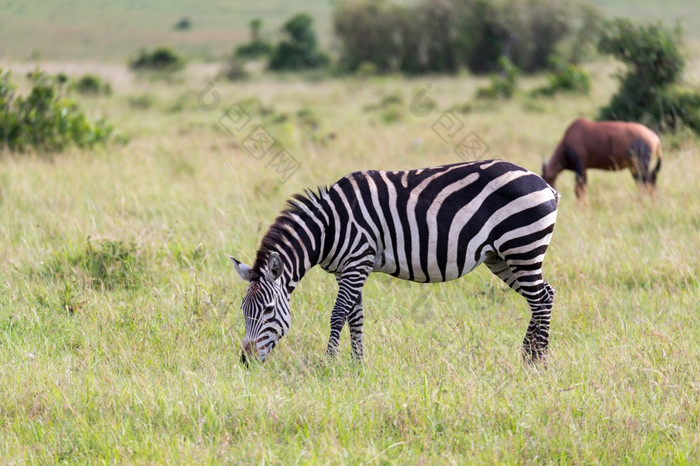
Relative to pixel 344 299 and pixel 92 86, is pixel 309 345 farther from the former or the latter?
pixel 92 86

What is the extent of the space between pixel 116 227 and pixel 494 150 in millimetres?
7493

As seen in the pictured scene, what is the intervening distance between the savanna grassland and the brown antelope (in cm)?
32

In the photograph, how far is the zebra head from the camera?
468cm

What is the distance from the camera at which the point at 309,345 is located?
214 inches

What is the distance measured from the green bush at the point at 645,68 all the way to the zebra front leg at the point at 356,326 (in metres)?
10.3

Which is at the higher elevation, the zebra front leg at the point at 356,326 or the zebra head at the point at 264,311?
the zebra head at the point at 264,311

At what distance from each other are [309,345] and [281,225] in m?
0.96

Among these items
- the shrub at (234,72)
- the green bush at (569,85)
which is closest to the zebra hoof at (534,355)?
the green bush at (569,85)

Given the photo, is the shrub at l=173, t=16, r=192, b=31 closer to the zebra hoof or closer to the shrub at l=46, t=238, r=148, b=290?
the shrub at l=46, t=238, r=148, b=290

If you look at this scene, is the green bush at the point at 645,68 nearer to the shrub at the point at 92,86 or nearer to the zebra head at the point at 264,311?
the zebra head at the point at 264,311

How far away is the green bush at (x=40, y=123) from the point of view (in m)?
11.8

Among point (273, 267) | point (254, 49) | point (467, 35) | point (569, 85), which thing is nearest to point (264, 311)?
point (273, 267)

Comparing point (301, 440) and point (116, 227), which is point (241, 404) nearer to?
point (301, 440)

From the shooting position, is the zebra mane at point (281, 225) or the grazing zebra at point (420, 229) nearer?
the zebra mane at point (281, 225)
